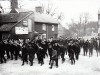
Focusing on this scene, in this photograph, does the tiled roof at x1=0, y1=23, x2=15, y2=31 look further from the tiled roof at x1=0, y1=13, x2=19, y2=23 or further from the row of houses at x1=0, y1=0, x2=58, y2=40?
the tiled roof at x1=0, y1=13, x2=19, y2=23

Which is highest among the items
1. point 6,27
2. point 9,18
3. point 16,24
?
point 9,18

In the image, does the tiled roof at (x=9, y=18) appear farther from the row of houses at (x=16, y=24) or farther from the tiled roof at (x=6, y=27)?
the tiled roof at (x=6, y=27)

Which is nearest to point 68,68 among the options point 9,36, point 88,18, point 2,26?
point 9,36

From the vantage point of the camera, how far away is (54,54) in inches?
592

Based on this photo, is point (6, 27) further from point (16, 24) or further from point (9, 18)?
point (9, 18)

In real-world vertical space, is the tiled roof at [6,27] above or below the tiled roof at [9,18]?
below

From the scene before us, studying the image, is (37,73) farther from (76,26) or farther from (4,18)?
(76,26)

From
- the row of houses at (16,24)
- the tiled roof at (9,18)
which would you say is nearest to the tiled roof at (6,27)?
the row of houses at (16,24)

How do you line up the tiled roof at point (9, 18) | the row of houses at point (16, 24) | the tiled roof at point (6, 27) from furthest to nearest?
1. the tiled roof at point (9, 18)
2. the row of houses at point (16, 24)
3. the tiled roof at point (6, 27)

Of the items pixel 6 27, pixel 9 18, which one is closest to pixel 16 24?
pixel 6 27

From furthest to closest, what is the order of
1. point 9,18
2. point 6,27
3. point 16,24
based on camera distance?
point 9,18, point 16,24, point 6,27

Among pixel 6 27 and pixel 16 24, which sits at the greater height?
pixel 16 24

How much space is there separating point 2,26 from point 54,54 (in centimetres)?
1722

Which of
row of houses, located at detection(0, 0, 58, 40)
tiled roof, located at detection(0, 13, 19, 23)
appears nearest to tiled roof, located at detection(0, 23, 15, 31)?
row of houses, located at detection(0, 0, 58, 40)
